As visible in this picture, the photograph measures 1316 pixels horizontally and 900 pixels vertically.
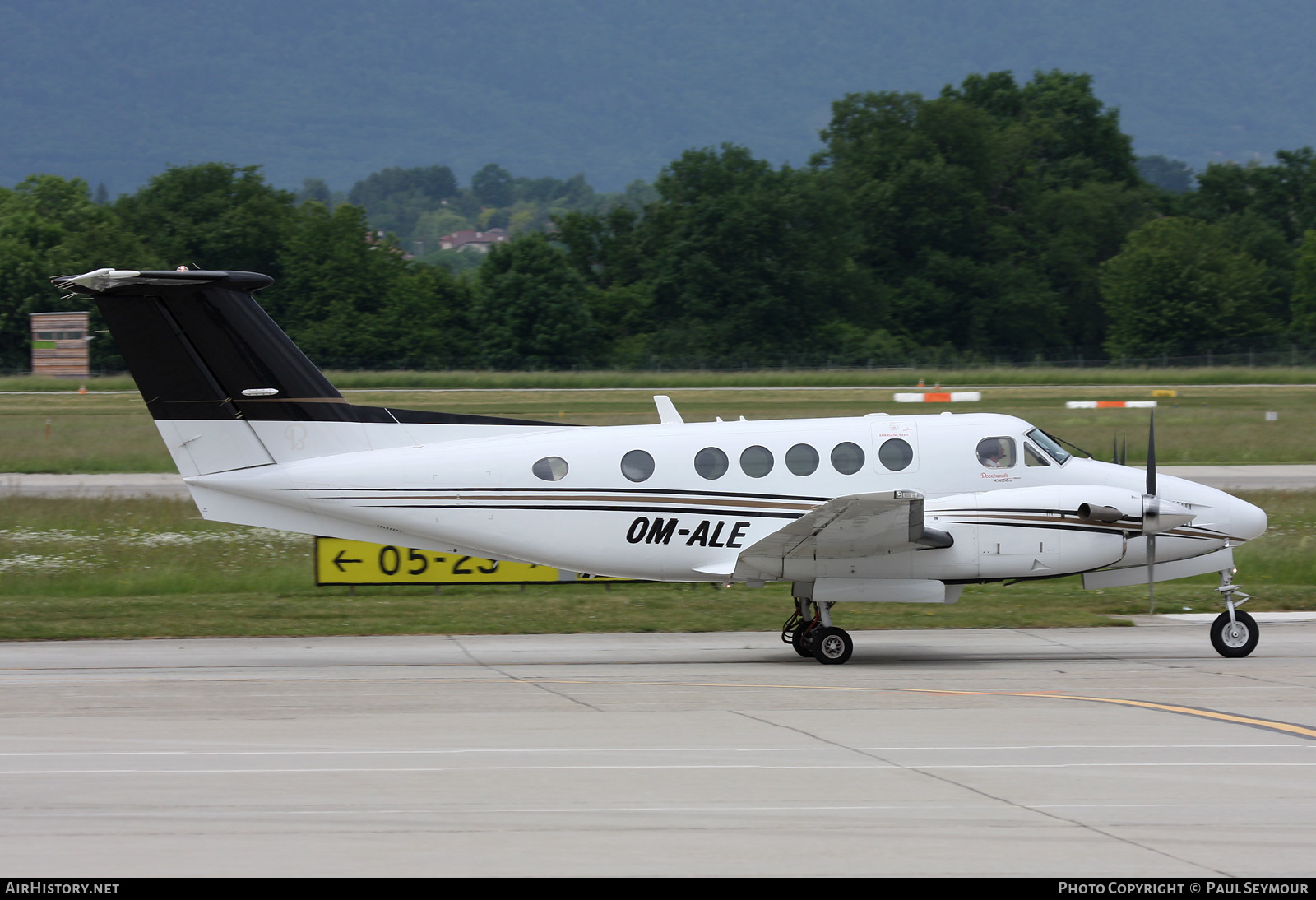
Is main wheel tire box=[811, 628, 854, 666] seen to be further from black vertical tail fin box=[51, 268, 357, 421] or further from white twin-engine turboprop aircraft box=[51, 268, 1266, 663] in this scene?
black vertical tail fin box=[51, 268, 357, 421]

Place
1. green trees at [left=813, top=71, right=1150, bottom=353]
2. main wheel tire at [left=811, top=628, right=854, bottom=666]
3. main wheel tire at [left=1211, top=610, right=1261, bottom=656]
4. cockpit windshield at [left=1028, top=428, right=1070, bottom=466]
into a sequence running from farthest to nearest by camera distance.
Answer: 1. green trees at [left=813, top=71, right=1150, bottom=353]
2. cockpit windshield at [left=1028, top=428, right=1070, bottom=466]
3. main wheel tire at [left=811, top=628, right=854, bottom=666]
4. main wheel tire at [left=1211, top=610, right=1261, bottom=656]

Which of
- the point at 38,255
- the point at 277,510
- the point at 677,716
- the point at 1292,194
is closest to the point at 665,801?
the point at 677,716

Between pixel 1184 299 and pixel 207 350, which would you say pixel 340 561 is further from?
pixel 1184 299

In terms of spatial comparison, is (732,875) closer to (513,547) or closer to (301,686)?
(301,686)

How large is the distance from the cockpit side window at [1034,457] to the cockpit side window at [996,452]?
0.46 ft

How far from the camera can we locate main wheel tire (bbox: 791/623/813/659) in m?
14.6

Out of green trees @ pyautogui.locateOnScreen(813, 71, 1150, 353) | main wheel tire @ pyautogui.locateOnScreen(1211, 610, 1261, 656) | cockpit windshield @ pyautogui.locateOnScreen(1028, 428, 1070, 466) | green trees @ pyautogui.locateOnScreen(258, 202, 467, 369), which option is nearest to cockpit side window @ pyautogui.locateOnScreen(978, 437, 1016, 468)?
cockpit windshield @ pyautogui.locateOnScreen(1028, 428, 1070, 466)

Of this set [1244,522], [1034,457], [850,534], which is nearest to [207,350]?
[850,534]

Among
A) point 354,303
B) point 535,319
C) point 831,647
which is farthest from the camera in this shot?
point 354,303

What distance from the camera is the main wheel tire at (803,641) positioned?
14594mm

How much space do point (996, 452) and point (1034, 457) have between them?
439mm

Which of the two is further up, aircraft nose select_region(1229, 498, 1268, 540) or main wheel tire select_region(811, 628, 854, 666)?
aircraft nose select_region(1229, 498, 1268, 540)

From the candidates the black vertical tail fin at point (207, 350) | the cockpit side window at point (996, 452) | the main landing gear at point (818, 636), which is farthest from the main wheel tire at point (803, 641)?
the black vertical tail fin at point (207, 350)

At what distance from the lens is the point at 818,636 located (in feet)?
46.8
